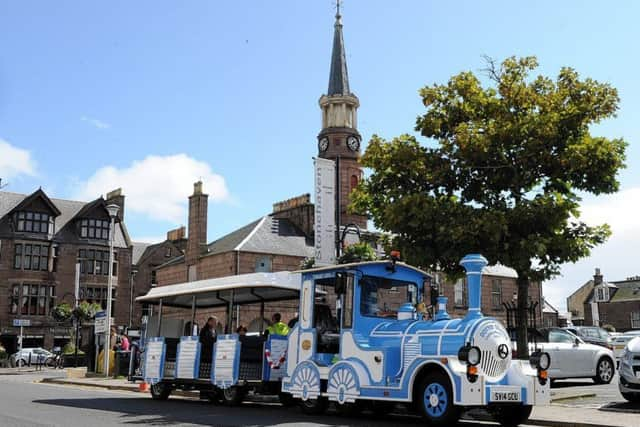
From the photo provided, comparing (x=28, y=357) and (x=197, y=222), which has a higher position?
(x=197, y=222)

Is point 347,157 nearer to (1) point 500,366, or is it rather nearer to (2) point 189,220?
(2) point 189,220

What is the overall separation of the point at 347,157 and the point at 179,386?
42.1 metres

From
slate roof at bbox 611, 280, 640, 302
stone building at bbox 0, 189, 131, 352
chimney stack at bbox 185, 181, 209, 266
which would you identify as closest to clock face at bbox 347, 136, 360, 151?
chimney stack at bbox 185, 181, 209, 266

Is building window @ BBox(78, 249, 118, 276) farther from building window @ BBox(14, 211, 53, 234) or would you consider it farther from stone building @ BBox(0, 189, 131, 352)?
building window @ BBox(14, 211, 53, 234)

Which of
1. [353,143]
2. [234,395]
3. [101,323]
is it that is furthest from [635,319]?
[234,395]

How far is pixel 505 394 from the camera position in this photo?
10055mm

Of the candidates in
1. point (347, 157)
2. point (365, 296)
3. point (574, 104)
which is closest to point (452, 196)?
point (574, 104)

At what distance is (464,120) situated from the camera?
16.8 meters

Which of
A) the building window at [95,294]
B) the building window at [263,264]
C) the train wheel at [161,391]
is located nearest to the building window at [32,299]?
the building window at [95,294]

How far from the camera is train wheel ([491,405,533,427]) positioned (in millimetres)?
10617

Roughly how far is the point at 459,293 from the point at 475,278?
45.6 meters

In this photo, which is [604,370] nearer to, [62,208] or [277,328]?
[277,328]

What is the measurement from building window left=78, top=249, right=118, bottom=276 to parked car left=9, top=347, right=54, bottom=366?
502 inches

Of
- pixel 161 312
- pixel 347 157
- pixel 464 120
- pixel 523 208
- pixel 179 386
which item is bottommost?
pixel 179 386
